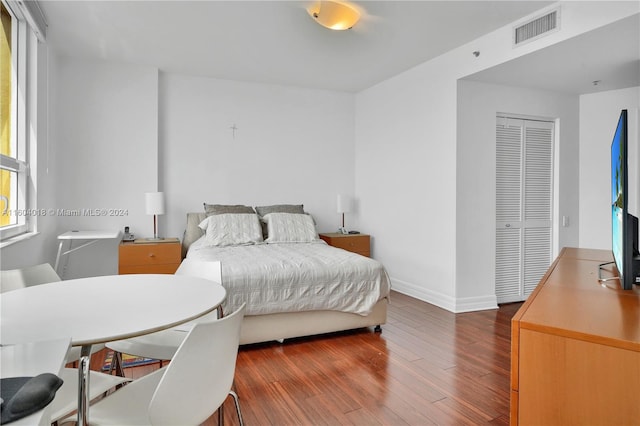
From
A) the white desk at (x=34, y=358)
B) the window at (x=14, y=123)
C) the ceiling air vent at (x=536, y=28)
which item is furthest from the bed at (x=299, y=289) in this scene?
the ceiling air vent at (x=536, y=28)

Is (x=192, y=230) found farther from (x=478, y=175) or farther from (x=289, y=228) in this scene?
(x=478, y=175)

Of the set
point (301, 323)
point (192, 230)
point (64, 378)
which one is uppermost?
point (192, 230)

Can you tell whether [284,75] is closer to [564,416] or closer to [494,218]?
[494,218]

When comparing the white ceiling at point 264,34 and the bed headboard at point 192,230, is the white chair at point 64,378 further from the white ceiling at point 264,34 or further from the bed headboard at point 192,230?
the bed headboard at point 192,230

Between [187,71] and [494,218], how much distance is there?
151 inches

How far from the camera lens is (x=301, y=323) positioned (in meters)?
3.19

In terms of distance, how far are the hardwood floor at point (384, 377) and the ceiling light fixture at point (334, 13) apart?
253 cm

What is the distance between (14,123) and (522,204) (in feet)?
16.0

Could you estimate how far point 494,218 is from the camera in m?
4.14

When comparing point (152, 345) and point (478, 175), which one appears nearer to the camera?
point (152, 345)

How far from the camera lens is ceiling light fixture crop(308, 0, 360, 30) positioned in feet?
9.72

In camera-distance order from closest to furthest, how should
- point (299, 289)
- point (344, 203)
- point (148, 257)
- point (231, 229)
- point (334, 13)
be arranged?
point (334, 13), point (299, 289), point (148, 257), point (231, 229), point (344, 203)

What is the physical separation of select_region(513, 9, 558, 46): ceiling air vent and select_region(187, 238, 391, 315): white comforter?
2.20m

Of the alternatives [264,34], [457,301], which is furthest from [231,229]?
[457,301]
